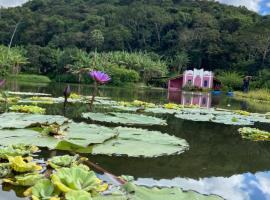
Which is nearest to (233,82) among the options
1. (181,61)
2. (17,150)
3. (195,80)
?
(195,80)

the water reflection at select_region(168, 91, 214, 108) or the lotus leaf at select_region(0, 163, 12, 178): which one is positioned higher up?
the lotus leaf at select_region(0, 163, 12, 178)

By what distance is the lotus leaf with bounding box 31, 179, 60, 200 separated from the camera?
247 cm

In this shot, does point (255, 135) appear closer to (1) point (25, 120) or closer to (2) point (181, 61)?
(1) point (25, 120)

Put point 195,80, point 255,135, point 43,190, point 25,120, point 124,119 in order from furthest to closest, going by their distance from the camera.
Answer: point 195,80
point 124,119
point 255,135
point 25,120
point 43,190

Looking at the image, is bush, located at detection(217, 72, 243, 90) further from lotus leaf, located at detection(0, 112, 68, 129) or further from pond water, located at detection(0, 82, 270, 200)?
lotus leaf, located at detection(0, 112, 68, 129)

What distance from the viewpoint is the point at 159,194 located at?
8.74 ft

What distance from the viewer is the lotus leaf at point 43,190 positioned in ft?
8.11

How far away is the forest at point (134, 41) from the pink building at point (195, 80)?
237 cm

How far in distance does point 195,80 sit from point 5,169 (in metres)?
40.4

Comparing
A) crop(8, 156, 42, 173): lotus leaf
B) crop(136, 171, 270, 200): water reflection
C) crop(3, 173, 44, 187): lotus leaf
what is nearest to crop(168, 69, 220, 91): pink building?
crop(136, 171, 270, 200): water reflection

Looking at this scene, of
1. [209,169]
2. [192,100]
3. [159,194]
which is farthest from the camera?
[192,100]

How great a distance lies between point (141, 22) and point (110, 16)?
815 cm

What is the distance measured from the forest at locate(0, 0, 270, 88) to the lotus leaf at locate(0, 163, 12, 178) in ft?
115

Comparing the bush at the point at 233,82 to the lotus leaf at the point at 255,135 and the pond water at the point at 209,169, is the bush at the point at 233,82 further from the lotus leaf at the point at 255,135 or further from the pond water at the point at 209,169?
the pond water at the point at 209,169
